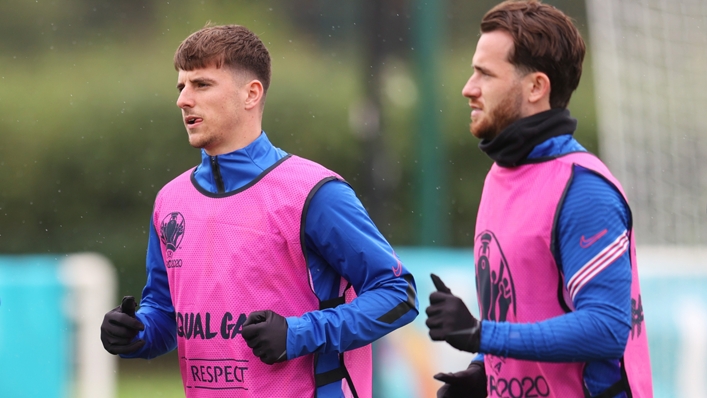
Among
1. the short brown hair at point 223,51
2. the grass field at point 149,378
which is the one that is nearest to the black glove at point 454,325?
the short brown hair at point 223,51

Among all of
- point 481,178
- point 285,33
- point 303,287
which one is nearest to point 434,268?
point 303,287

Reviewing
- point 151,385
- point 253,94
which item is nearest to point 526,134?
point 253,94

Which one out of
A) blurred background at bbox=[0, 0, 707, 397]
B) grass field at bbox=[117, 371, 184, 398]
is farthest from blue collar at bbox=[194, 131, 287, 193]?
grass field at bbox=[117, 371, 184, 398]

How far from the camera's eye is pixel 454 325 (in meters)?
2.33

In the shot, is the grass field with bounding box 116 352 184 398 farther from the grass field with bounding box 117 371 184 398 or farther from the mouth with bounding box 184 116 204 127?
the mouth with bounding box 184 116 204 127

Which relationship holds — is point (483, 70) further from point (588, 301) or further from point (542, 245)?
point (588, 301)

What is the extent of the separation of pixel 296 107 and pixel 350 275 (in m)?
9.53

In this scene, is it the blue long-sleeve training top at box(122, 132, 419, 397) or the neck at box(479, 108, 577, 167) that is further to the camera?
the blue long-sleeve training top at box(122, 132, 419, 397)

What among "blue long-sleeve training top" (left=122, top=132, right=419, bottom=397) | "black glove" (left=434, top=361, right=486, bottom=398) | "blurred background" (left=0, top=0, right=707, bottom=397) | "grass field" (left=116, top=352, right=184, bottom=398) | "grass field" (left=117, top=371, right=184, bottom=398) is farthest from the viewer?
"grass field" (left=116, top=352, right=184, bottom=398)

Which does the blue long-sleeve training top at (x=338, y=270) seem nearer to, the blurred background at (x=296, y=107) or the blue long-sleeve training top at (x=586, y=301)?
the blue long-sleeve training top at (x=586, y=301)

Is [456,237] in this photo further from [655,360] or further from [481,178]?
[655,360]

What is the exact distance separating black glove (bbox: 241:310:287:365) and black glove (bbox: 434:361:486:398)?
53 cm

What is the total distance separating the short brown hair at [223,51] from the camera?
303cm

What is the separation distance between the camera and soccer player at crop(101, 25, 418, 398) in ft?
9.10
